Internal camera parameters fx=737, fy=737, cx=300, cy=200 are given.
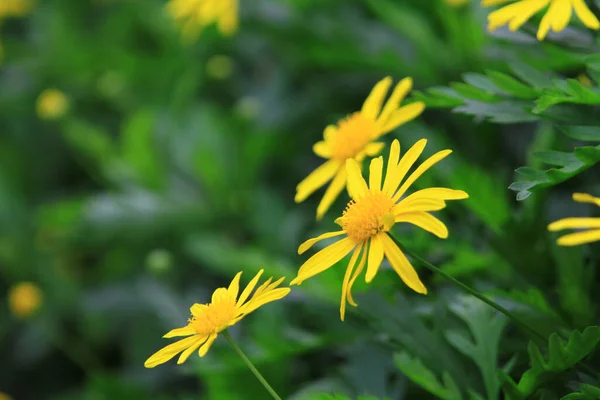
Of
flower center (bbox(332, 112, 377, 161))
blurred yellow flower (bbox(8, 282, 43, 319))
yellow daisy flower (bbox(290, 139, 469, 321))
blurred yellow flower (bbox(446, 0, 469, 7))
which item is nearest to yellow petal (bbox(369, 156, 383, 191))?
yellow daisy flower (bbox(290, 139, 469, 321))

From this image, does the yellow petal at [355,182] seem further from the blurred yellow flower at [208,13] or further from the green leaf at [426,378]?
the blurred yellow flower at [208,13]

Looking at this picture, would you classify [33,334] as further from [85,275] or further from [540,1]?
[540,1]

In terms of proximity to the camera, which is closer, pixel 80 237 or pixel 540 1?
pixel 540 1

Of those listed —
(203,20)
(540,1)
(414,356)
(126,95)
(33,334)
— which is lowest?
(414,356)

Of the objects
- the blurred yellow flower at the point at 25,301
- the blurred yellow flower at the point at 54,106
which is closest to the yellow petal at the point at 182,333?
the blurred yellow flower at the point at 25,301

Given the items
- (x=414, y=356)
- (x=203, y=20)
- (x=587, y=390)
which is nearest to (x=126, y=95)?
(x=203, y=20)

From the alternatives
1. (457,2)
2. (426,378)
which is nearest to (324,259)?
(426,378)
